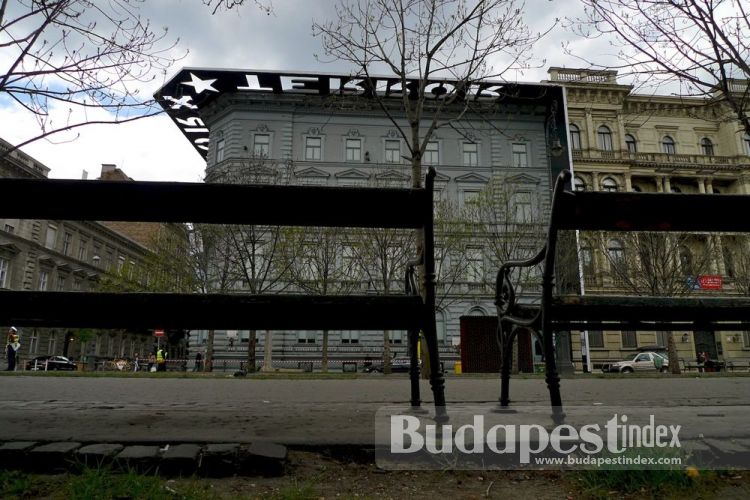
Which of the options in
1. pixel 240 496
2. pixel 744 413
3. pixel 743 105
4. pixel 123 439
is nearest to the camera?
pixel 240 496

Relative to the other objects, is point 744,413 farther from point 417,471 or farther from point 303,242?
point 303,242

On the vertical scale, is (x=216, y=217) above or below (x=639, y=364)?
above

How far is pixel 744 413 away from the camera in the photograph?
12.0ft

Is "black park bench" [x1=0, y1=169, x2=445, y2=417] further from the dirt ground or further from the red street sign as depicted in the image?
the red street sign

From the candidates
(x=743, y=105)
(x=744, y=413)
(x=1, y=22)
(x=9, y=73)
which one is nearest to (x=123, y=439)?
(x=9, y=73)

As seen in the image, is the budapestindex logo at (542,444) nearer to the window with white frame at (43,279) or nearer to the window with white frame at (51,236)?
the window with white frame at (43,279)

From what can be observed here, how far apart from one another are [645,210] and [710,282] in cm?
3137

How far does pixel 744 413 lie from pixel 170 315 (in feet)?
12.5


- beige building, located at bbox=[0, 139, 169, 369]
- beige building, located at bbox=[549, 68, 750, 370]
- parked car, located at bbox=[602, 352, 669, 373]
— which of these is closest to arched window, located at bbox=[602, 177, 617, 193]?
→ beige building, located at bbox=[549, 68, 750, 370]

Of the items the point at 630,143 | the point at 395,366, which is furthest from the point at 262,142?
the point at 630,143

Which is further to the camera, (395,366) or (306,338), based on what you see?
(306,338)

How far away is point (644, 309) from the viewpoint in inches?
124

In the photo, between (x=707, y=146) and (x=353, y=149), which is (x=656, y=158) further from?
(x=353, y=149)

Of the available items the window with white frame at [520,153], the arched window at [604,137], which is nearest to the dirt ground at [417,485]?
the window with white frame at [520,153]
